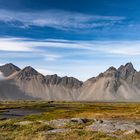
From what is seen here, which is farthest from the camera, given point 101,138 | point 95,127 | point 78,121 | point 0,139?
point 78,121

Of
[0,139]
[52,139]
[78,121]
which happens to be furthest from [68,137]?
[78,121]

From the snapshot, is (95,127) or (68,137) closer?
(68,137)

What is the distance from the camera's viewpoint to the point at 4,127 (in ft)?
129

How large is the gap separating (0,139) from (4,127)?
10930 mm

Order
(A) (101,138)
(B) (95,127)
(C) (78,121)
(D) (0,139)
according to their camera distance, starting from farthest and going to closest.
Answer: (C) (78,121) → (B) (95,127) → (A) (101,138) → (D) (0,139)

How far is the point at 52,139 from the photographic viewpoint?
97.9 feet

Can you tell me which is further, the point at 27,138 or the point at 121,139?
the point at 121,139

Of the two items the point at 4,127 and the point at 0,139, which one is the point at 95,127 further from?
the point at 0,139

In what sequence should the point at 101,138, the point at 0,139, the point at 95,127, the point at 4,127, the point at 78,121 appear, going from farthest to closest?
the point at 78,121 < the point at 95,127 < the point at 4,127 < the point at 101,138 < the point at 0,139

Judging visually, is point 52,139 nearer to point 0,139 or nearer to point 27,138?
point 27,138

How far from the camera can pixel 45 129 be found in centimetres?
3950

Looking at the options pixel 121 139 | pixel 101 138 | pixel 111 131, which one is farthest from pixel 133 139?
pixel 111 131

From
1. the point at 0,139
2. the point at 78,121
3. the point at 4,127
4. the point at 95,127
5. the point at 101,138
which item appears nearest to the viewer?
the point at 0,139

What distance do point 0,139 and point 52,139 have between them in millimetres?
4424
